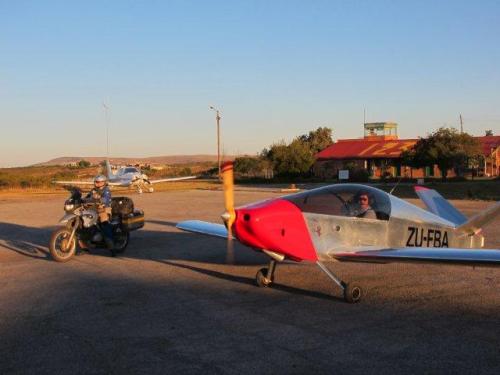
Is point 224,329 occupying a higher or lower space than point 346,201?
lower

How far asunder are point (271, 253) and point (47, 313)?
309cm

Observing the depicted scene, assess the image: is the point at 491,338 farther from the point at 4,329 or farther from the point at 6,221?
the point at 6,221

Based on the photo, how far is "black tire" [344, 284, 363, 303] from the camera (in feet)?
25.7

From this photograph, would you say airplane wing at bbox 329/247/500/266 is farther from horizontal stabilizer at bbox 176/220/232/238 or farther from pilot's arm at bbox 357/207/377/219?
horizontal stabilizer at bbox 176/220/232/238

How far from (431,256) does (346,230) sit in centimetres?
143

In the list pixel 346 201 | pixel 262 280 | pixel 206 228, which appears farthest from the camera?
pixel 206 228

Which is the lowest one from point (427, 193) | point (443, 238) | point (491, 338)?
point (491, 338)

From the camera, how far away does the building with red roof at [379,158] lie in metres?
61.7

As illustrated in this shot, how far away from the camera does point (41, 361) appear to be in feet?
18.1

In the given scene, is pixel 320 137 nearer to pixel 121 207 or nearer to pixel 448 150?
pixel 448 150

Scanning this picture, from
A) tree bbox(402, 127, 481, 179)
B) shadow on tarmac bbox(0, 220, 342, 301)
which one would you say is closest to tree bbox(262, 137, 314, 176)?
tree bbox(402, 127, 481, 179)

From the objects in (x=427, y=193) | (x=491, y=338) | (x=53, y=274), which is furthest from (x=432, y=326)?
(x=53, y=274)

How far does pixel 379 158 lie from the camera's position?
214ft

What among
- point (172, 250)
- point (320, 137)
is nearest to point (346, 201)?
point (172, 250)
